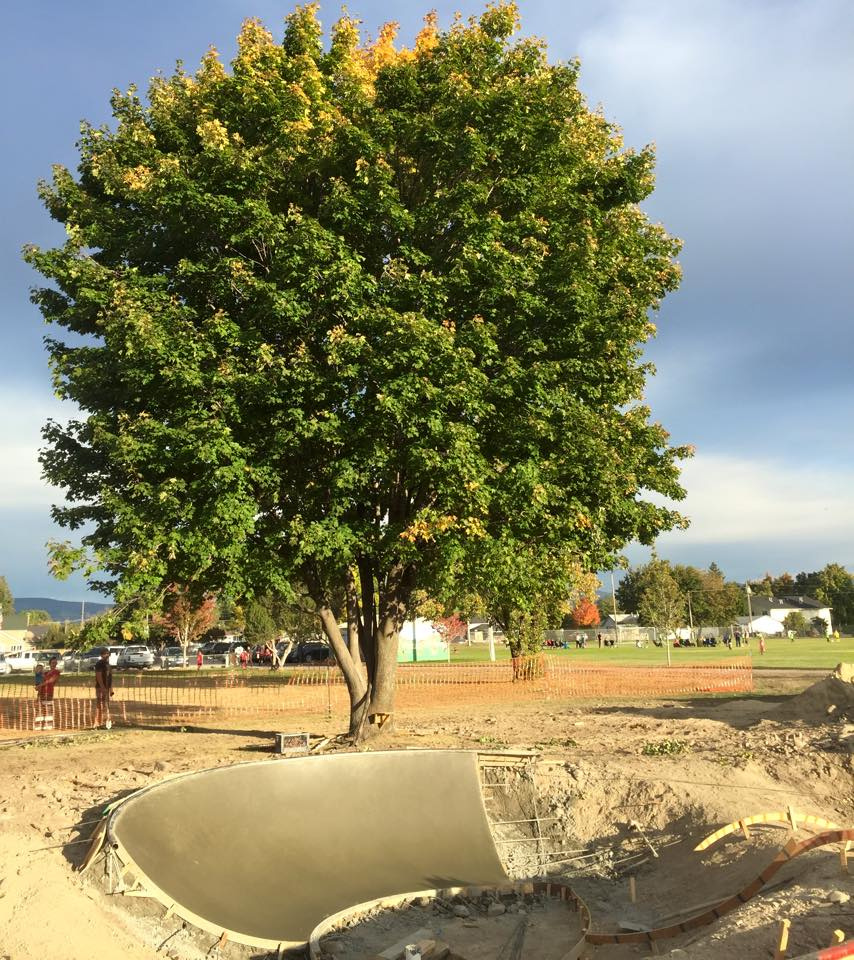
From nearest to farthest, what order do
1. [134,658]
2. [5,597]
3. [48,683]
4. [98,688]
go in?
1. [48,683]
2. [98,688]
3. [134,658]
4. [5,597]

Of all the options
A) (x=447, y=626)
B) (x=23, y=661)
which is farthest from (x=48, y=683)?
(x=447, y=626)

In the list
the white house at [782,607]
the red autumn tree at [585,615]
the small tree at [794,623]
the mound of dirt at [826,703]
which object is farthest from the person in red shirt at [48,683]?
the white house at [782,607]

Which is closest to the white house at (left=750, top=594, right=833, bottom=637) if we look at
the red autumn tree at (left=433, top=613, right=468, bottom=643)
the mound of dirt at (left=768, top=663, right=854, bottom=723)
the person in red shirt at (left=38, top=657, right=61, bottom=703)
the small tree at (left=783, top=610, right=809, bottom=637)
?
the small tree at (left=783, top=610, right=809, bottom=637)

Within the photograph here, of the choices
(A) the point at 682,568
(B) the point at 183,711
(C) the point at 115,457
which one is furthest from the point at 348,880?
(A) the point at 682,568

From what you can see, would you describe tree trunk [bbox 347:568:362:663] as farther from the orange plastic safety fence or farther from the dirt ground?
the orange plastic safety fence

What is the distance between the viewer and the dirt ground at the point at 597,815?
7.59 metres

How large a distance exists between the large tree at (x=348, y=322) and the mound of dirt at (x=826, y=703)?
7.12 meters

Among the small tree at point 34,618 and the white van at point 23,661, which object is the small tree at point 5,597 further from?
the white van at point 23,661

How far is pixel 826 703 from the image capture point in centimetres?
1869

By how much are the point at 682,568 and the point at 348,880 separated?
371 feet

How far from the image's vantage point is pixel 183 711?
79.0ft

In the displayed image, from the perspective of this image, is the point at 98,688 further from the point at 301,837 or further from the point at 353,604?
the point at 301,837

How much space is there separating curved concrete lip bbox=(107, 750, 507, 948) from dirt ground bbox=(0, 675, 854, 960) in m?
0.45

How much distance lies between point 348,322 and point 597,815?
9.01 metres
